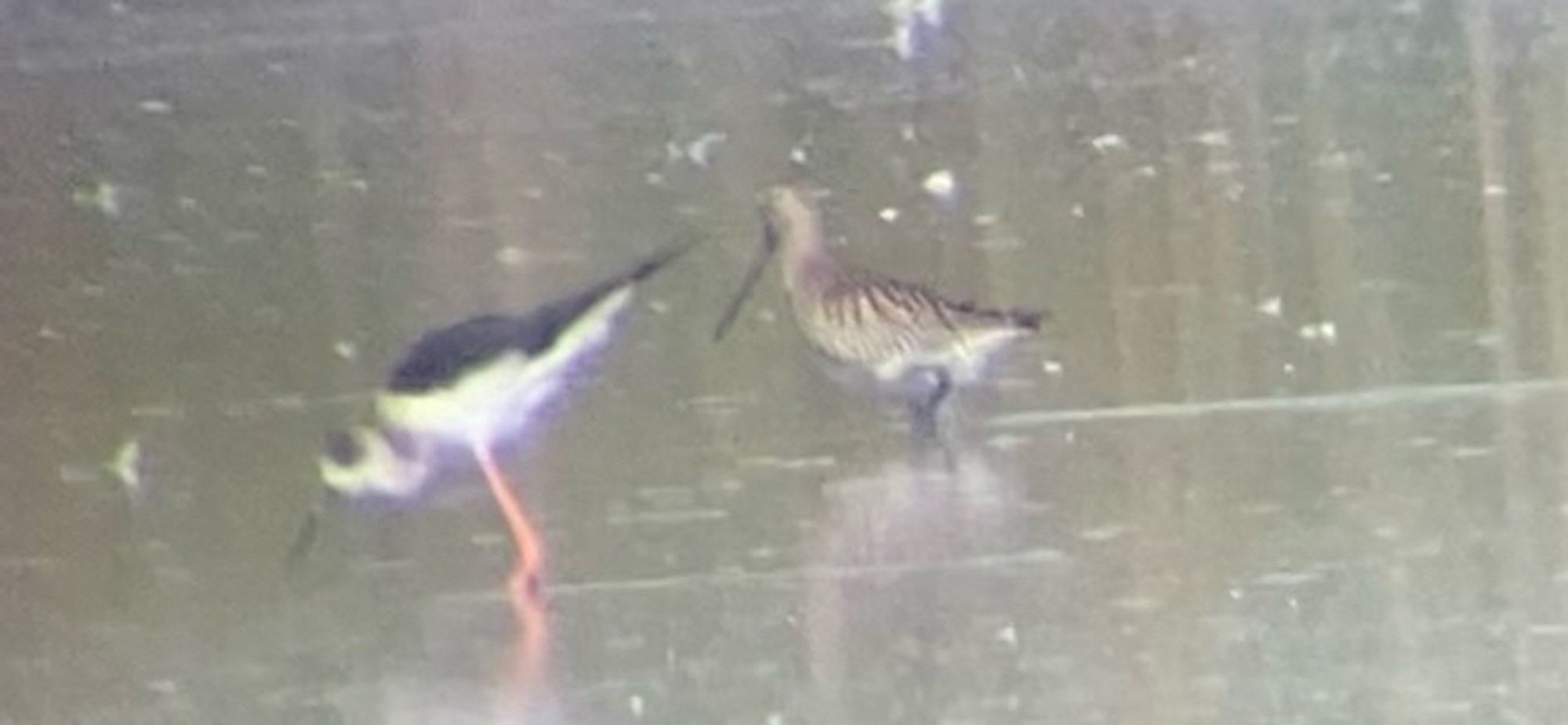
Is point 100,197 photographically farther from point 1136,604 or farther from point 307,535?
point 1136,604

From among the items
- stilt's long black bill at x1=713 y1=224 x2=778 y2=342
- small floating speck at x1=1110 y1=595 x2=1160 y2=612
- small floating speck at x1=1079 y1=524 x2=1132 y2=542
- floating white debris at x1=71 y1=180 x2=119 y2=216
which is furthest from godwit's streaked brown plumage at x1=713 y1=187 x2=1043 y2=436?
floating white debris at x1=71 y1=180 x2=119 y2=216

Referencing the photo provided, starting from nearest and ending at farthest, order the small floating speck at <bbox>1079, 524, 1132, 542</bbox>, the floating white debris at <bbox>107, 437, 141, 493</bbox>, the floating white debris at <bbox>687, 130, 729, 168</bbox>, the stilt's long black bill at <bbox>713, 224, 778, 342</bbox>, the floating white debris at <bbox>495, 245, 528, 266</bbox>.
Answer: the small floating speck at <bbox>1079, 524, 1132, 542</bbox> → the floating white debris at <bbox>107, 437, 141, 493</bbox> → the stilt's long black bill at <bbox>713, 224, 778, 342</bbox> → the floating white debris at <bbox>495, 245, 528, 266</bbox> → the floating white debris at <bbox>687, 130, 729, 168</bbox>

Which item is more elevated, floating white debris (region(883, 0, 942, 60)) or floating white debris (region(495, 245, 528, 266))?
floating white debris (region(883, 0, 942, 60))

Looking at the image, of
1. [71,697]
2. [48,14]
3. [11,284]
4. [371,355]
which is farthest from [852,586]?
[48,14]

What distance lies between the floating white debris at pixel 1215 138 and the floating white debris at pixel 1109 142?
0.18 feet

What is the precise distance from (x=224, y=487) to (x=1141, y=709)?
659 mm

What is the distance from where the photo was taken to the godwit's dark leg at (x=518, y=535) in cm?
170

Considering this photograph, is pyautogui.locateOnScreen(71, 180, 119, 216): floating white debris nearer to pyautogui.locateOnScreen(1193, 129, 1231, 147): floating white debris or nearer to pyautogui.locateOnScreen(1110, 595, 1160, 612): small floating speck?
pyautogui.locateOnScreen(1193, 129, 1231, 147): floating white debris

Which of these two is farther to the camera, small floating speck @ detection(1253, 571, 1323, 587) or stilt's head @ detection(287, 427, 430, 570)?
stilt's head @ detection(287, 427, 430, 570)

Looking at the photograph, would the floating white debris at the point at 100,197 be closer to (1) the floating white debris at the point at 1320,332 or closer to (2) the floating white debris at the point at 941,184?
(2) the floating white debris at the point at 941,184

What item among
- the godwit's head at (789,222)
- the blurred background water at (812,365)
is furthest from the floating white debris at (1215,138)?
the godwit's head at (789,222)

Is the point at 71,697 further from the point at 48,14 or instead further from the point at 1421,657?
the point at 48,14

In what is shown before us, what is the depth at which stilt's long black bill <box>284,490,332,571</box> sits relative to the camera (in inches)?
70.1

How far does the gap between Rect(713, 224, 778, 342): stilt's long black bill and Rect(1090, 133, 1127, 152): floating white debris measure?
12.7 inches
